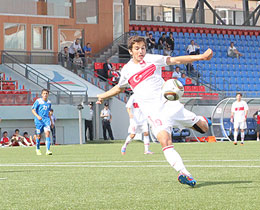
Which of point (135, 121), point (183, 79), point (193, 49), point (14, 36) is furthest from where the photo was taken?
point (193, 49)

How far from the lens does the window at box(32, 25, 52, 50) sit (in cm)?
3800

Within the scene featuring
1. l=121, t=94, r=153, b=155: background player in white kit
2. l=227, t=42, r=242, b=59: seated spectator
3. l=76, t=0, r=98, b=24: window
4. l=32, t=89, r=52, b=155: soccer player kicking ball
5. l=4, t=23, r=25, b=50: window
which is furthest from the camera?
l=227, t=42, r=242, b=59: seated spectator

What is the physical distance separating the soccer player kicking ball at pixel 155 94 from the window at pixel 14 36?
28921mm

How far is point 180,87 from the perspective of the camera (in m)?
7.93

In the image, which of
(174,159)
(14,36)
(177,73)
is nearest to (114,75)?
(177,73)

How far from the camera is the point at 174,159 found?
778 centimetres

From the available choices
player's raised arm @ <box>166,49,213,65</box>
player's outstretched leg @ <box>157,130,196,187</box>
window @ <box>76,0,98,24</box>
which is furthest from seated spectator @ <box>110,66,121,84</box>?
player's outstretched leg @ <box>157,130,196,187</box>

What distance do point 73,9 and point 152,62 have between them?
30.0m

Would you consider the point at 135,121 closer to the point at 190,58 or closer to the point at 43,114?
the point at 43,114

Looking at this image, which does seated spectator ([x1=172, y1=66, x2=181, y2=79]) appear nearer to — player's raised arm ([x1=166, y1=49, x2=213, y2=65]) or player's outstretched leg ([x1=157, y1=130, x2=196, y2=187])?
player's raised arm ([x1=166, y1=49, x2=213, y2=65])

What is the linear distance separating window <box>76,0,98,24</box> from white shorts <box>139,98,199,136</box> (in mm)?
30886

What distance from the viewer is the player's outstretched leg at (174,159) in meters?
7.49

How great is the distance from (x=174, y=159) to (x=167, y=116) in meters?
0.79

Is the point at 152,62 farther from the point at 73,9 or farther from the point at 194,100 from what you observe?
the point at 73,9
